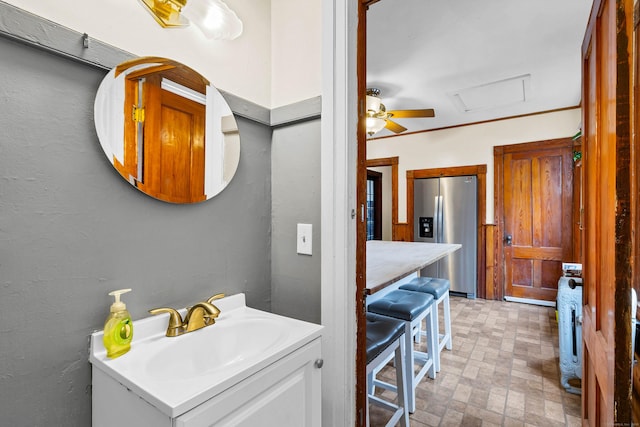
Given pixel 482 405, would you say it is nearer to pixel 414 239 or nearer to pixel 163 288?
pixel 163 288

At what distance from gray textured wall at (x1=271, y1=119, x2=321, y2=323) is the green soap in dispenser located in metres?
0.58

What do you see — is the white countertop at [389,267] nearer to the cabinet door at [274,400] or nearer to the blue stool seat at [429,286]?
the blue stool seat at [429,286]

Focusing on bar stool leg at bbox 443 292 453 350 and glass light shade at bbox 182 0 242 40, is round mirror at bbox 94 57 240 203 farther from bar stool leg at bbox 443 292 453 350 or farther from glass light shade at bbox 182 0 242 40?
bar stool leg at bbox 443 292 453 350

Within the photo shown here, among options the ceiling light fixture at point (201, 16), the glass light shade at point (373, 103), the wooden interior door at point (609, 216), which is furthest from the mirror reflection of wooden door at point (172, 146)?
the glass light shade at point (373, 103)

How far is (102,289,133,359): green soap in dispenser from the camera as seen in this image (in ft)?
2.59

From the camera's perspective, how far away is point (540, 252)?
3.98 meters

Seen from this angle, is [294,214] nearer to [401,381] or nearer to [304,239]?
[304,239]

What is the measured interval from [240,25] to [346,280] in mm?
Answer: 1033

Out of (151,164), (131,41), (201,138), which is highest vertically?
(131,41)

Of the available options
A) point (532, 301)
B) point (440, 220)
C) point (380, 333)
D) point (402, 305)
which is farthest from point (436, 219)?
point (380, 333)

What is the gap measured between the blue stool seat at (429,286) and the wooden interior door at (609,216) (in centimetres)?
99

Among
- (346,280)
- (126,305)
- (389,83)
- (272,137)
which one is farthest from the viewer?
(389,83)

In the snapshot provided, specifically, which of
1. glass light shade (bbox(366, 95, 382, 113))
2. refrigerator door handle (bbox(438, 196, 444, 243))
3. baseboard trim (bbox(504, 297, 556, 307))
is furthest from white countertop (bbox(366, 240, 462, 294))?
baseboard trim (bbox(504, 297, 556, 307))

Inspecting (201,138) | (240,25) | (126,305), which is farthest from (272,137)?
(126,305)
